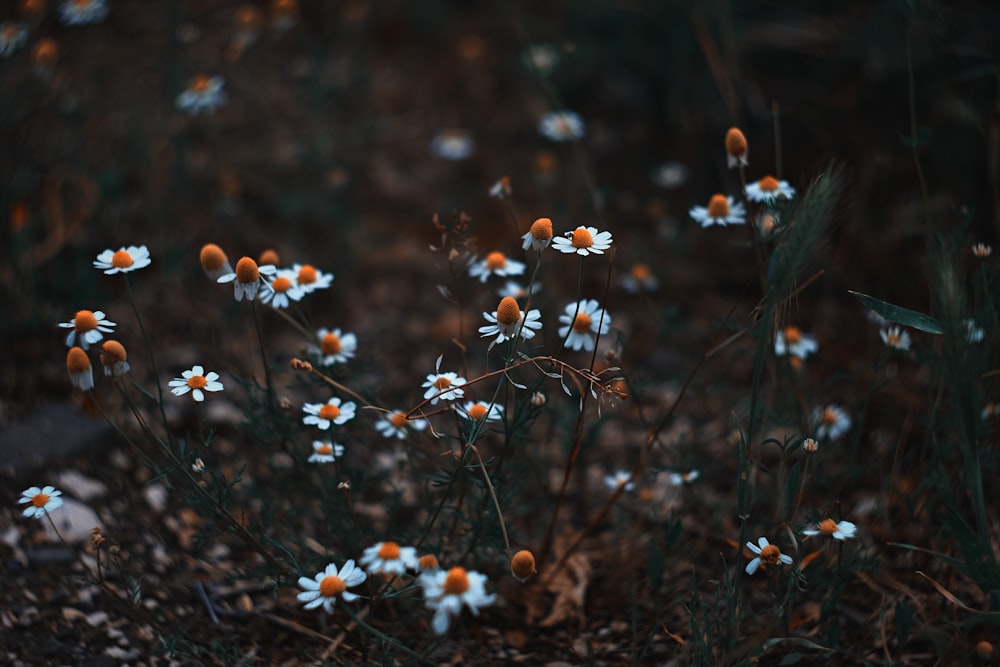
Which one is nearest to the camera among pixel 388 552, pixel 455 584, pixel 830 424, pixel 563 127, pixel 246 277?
pixel 455 584

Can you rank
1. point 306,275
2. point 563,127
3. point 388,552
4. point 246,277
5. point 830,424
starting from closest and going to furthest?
1. point 388,552
2. point 246,277
3. point 306,275
4. point 830,424
5. point 563,127

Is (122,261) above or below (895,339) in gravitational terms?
above

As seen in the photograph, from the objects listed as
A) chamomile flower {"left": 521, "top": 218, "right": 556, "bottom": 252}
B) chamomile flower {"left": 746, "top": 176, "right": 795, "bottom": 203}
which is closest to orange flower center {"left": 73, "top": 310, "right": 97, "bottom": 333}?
chamomile flower {"left": 521, "top": 218, "right": 556, "bottom": 252}

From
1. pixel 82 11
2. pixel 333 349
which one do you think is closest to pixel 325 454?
pixel 333 349

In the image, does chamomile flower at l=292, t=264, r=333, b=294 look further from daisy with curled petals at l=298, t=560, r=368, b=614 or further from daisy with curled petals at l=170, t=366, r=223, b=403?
daisy with curled petals at l=298, t=560, r=368, b=614

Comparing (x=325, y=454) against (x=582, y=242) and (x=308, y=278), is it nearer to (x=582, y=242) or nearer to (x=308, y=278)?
(x=308, y=278)

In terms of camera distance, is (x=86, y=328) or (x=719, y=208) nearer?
(x=86, y=328)

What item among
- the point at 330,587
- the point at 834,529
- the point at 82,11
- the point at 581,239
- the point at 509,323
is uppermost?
the point at 82,11
